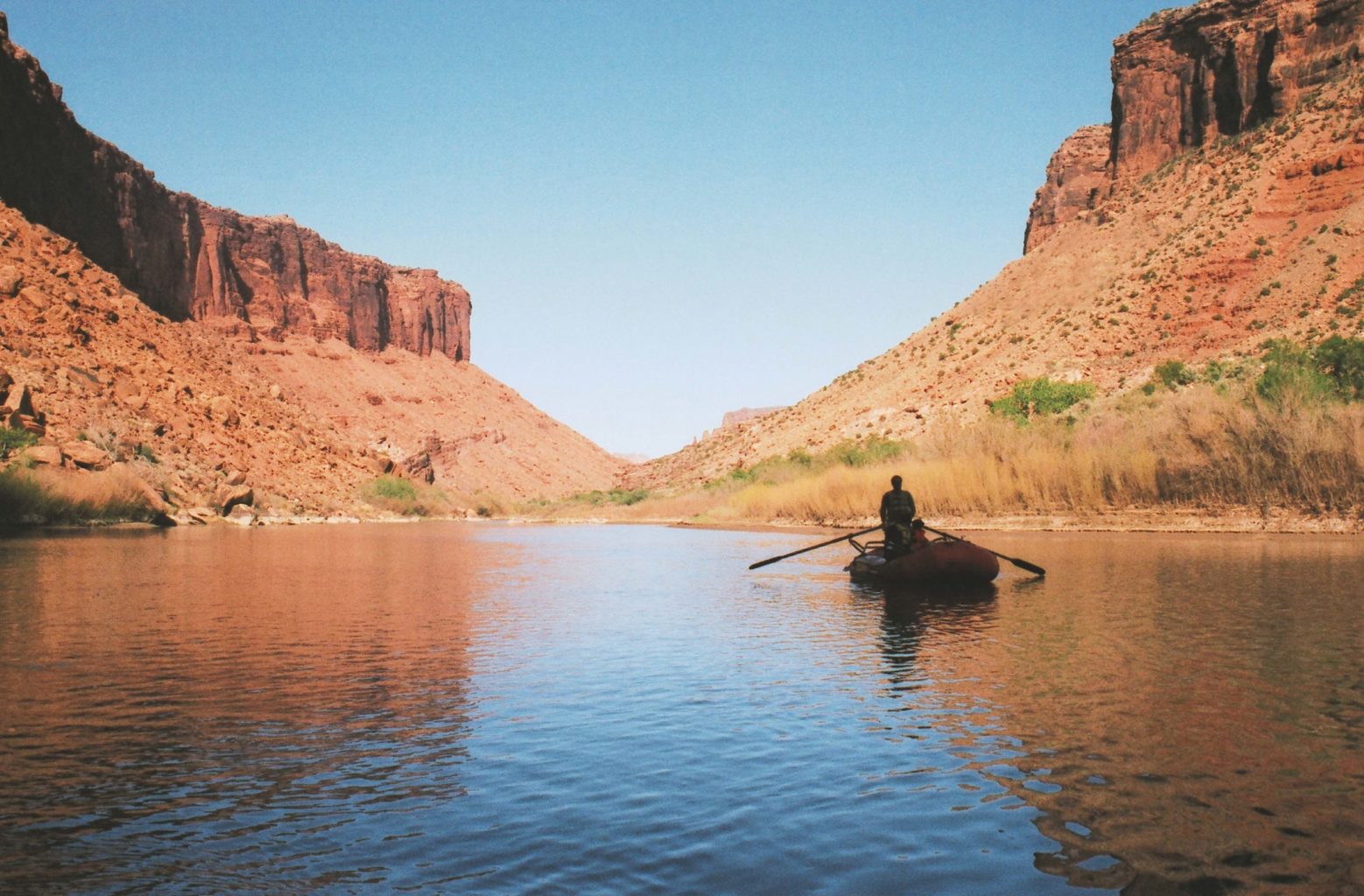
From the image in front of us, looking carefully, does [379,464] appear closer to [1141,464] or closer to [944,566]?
[1141,464]

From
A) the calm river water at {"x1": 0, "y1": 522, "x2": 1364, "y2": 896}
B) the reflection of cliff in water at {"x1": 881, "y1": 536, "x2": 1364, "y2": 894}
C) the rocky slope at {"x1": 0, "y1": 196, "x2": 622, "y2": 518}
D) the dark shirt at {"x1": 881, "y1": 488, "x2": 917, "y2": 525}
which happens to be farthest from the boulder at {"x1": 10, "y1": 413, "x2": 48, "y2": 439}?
the reflection of cliff in water at {"x1": 881, "y1": 536, "x2": 1364, "y2": 894}

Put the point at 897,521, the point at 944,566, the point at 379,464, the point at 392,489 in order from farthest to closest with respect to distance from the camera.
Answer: the point at 379,464 → the point at 392,489 → the point at 897,521 → the point at 944,566

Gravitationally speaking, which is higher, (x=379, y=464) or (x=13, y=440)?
(x=379, y=464)

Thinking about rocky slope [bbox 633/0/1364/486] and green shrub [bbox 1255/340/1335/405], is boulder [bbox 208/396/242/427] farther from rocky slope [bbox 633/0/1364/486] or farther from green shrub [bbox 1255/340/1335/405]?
green shrub [bbox 1255/340/1335/405]

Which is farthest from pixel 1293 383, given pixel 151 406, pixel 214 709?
pixel 151 406

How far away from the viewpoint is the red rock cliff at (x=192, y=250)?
6975 cm

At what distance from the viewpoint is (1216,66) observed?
7969cm

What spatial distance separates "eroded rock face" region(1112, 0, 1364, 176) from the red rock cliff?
259 ft

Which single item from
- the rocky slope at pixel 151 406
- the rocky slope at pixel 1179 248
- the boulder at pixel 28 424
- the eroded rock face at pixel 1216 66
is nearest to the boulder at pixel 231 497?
the rocky slope at pixel 151 406

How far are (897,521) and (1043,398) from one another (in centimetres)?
4094

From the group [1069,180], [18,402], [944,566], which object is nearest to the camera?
[944,566]

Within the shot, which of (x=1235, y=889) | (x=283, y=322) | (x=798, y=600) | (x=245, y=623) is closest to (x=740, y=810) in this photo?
Answer: (x=1235, y=889)

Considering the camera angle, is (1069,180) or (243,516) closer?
(243,516)

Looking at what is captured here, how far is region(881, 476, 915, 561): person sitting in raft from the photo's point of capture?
1906 centimetres
